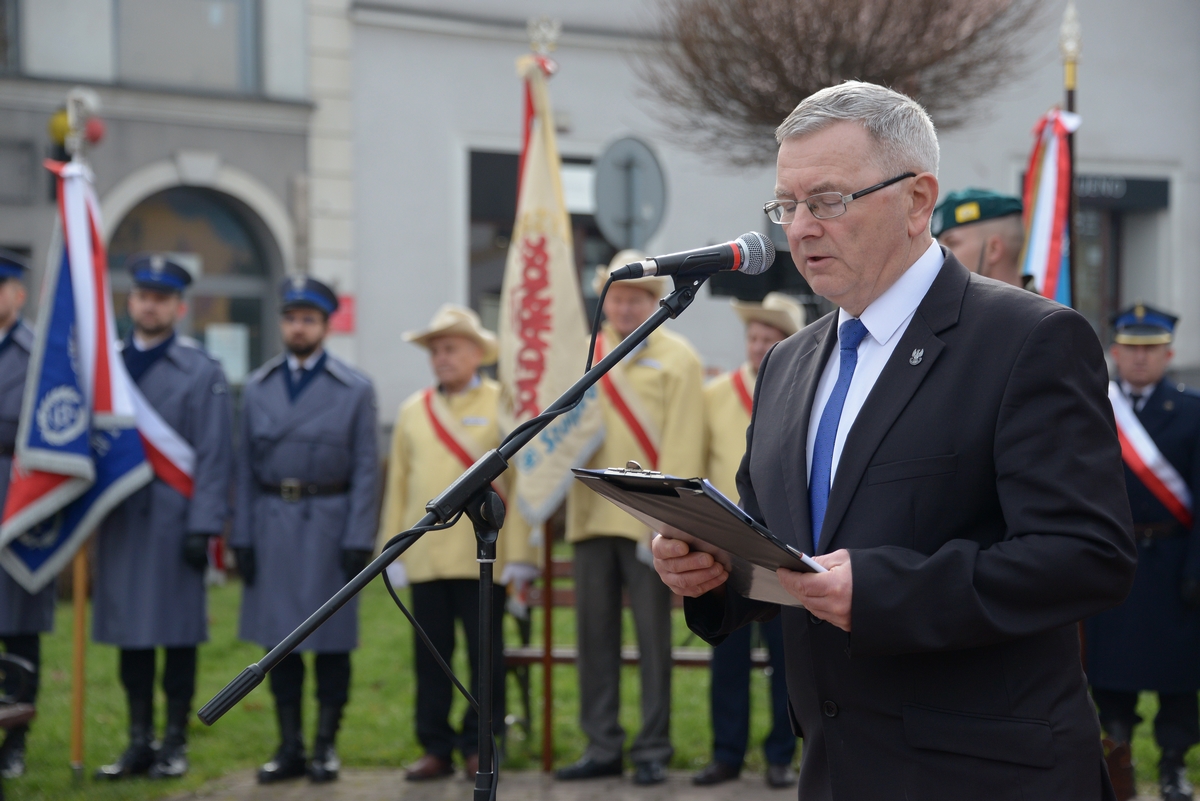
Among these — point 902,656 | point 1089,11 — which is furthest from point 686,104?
point 1089,11

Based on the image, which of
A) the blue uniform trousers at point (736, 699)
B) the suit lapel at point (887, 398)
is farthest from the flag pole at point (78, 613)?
the suit lapel at point (887, 398)

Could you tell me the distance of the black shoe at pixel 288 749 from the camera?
587 cm

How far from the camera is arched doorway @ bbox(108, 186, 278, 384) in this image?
1291 centimetres

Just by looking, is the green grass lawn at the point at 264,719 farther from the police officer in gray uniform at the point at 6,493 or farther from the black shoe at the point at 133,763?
the police officer in gray uniform at the point at 6,493

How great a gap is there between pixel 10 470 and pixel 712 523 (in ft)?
16.8

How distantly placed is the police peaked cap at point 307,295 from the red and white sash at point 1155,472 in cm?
382

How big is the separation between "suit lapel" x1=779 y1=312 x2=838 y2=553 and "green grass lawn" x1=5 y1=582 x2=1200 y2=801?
3.96 meters

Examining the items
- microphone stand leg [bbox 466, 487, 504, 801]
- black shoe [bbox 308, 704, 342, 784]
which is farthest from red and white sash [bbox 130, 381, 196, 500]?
microphone stand leg [bbox 466, 487, 504, 801]

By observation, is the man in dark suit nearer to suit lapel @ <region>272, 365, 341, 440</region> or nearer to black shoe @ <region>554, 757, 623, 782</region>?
black shoe @ <region>554, 757, 623, 782</region>

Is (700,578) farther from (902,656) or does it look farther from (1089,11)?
(1089,11)

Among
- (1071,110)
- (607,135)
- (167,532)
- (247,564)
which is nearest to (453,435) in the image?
(247,564)

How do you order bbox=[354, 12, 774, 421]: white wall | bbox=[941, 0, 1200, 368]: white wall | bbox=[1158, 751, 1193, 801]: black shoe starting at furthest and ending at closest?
1. bbox=[941, 0, 1200, 368]: white wall
2. bbox=[354, 12, 774, 421]: white wall
3. bbox=[1158, 751, 1193, 801]: black shoe

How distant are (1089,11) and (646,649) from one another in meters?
12.9

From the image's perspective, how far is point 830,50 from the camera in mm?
7516
